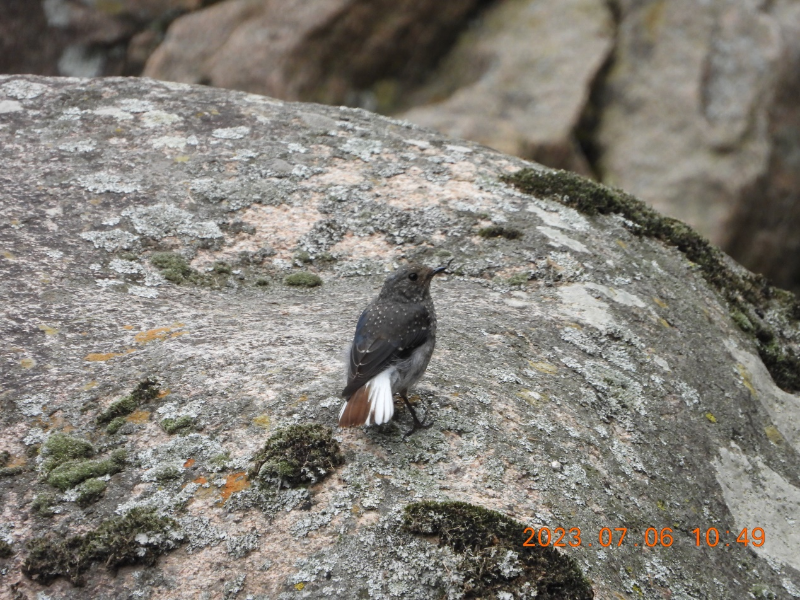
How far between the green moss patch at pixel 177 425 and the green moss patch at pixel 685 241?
430 centimetres

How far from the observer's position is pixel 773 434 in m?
5.61

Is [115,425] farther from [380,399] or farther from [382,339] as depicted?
[382,339]

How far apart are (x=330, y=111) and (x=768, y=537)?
6.03 meters

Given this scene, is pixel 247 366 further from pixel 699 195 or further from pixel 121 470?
pixel 699 195

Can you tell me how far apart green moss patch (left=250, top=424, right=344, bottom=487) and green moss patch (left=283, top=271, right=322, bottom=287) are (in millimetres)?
2185

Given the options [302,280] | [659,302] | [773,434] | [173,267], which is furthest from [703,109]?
[173,267]

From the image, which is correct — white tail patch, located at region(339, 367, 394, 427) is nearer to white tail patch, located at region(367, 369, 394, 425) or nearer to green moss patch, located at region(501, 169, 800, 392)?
white tail patch, located at region(367, 369, 394, 425)

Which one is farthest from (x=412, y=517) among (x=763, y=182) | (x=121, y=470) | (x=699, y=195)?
(x=763, y=182)

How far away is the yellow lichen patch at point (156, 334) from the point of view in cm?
503

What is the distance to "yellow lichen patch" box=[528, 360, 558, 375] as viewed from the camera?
16.8ft

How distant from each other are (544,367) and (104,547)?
2957mm

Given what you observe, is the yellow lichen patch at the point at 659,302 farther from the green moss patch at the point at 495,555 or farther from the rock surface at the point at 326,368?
the green moss patch at the point at 495,555

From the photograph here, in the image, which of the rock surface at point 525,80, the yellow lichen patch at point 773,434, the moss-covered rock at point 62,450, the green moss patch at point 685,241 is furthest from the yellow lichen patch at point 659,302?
the rock surface at point 525,80

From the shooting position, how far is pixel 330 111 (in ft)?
27.8
